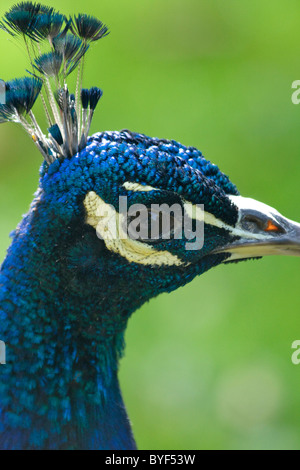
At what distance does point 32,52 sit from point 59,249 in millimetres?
347

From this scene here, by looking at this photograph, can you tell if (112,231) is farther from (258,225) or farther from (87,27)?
(87,27)

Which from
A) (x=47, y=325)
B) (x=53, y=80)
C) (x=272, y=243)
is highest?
(x=53, y=80)

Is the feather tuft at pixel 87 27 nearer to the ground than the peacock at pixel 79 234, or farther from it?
farther from it

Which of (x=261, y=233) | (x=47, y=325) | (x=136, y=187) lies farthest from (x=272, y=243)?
(x=47, y=325)

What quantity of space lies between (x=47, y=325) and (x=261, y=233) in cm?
39

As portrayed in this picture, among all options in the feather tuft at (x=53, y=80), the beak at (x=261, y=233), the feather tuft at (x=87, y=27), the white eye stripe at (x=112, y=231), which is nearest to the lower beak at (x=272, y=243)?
the beak at (x=261, y=233)

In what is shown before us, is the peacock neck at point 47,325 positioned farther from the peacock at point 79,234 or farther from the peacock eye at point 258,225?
the peacock eye at point 258,225

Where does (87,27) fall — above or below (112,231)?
above

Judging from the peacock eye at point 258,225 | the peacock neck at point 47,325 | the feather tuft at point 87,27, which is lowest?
the peacock neck at point 47,325

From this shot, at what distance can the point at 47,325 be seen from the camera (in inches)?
47.3

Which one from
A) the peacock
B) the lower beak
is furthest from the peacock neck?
the lower beak

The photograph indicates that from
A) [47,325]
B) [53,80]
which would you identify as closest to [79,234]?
[47,325]

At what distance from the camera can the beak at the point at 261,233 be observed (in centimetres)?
122

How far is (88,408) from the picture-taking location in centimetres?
125
